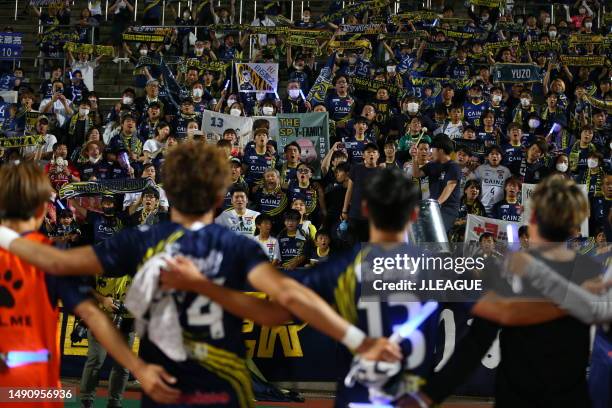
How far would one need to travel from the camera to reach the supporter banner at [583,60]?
18.4 meters

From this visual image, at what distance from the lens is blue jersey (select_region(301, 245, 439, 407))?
4.08 metres

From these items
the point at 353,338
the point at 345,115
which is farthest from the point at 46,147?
the point at 353,338

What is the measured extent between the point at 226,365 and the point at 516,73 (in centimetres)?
1476

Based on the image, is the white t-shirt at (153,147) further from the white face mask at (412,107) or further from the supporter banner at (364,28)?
the supporter banner at (364,28)

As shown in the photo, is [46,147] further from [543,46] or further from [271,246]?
[543,46]

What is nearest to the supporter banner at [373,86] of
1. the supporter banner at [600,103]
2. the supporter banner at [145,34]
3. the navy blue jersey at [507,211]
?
the supporter banner at [600,103]

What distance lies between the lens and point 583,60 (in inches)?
730

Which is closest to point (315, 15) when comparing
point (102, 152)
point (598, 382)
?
point (102, 152)

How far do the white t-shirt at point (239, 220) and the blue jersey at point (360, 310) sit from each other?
892cm

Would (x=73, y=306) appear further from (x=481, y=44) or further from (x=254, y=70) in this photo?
(x=481, y=44)

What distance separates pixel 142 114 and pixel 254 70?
2.41 meters

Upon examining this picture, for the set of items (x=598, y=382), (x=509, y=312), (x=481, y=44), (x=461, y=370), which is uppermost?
(x=481, y=44)

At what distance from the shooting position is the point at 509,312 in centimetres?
409

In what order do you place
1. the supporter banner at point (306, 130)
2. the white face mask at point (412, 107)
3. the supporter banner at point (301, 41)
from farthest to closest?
1. the supporter banner at point (301, 41)
2. the white face mask at point (412, 107)
3. the supporter banner at point (306, 130)
